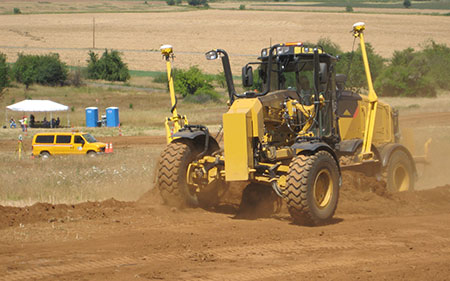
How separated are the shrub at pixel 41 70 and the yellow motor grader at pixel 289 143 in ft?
195

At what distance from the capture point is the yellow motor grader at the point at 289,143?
11.2m

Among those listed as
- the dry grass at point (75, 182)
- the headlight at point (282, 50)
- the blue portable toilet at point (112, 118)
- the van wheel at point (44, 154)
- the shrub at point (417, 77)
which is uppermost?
the shrub at point (417, 77)

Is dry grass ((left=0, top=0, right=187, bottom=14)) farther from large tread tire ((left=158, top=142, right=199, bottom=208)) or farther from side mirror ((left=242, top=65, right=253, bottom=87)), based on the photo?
side mirror ((left=242, top=65, right=253, bottom=87))

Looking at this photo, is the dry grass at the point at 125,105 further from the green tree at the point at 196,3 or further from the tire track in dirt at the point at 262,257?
the green tree at the point at 196,3

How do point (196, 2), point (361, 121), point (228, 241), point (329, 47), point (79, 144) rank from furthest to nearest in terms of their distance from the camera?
point (196, 2), point (329, 47), point (79, 144), point (361, 121), point (228, 241)

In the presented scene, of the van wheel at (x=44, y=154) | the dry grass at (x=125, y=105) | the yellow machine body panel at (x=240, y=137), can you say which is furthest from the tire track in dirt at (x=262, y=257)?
the dry grass at (x=125, y=105)

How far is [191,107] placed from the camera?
55969 mm

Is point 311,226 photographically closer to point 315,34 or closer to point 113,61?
point 113,61

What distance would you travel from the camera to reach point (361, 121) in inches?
568

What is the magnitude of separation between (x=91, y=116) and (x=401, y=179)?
33729mm

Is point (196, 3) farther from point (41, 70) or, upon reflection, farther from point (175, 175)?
point (175, 175)

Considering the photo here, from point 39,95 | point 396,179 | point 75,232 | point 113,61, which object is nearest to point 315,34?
point 113,61

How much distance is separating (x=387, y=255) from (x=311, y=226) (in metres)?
2.37

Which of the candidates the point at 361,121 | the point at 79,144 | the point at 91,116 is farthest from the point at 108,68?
the point at 361,121
